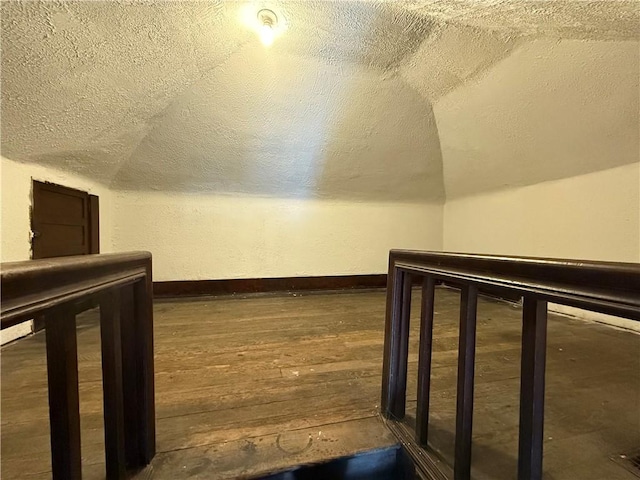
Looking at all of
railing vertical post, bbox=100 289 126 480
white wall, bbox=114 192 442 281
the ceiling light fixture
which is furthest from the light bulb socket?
white wall, bbox=114 192 442 281

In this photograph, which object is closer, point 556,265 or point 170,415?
point 556,265

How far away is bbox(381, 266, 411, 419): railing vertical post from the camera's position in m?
1.22

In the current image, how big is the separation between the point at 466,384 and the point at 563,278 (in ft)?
1.47

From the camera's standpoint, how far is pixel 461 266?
34.2 inches

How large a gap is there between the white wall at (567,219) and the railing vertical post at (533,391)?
2.42 metres

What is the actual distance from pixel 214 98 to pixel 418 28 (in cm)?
152

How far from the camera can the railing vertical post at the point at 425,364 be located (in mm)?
1047

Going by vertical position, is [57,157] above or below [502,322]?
above

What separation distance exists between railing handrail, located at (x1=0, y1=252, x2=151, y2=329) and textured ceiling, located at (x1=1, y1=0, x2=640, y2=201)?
1.41 metres

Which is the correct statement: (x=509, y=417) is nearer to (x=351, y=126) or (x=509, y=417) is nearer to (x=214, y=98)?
(x=351, y=126)

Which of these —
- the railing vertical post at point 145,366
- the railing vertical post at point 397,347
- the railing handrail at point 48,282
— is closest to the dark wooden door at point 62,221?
the railing vertical post at point 145,366

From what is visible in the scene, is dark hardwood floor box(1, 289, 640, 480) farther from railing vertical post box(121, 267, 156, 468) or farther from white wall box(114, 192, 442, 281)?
white wall box(114, 192, 442, 281)

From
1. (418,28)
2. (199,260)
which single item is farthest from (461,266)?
(199,260)

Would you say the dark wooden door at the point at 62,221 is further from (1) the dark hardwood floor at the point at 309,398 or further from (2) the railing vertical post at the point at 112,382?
(2) the railing vertical post at the point at 112,382
